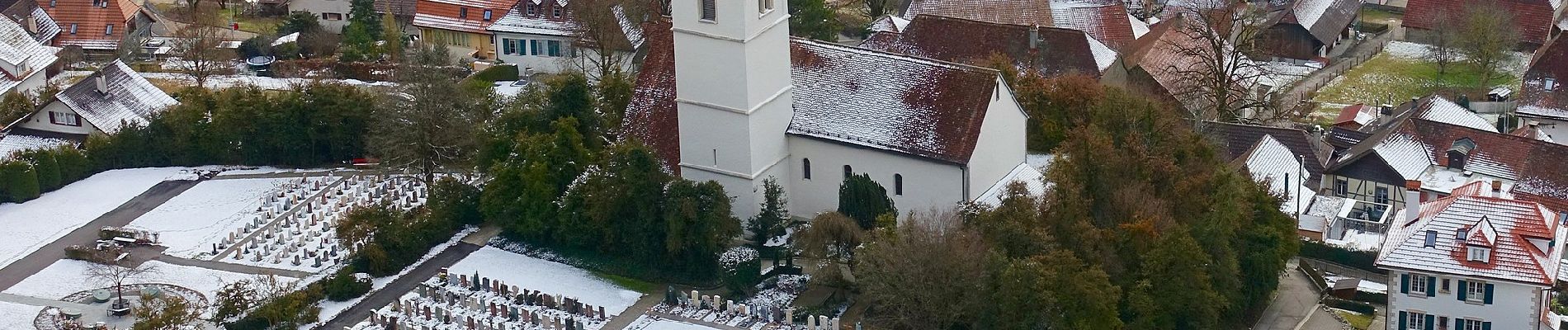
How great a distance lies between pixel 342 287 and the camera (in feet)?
255

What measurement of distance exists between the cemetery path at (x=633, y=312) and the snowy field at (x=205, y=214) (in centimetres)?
1746

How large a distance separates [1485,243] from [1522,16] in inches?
1790

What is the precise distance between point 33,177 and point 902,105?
36134mm

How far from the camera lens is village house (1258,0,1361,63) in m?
111

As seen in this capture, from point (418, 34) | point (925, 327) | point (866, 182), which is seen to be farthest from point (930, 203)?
point (418, 34)

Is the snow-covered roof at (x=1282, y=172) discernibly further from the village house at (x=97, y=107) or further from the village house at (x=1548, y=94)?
the village house at (x=97, y=107)

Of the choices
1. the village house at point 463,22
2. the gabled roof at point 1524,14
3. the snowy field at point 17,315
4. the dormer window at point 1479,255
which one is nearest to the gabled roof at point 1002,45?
the village house at point 463,22

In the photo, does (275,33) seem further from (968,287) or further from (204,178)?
(968,287)

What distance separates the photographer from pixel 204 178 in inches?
3602

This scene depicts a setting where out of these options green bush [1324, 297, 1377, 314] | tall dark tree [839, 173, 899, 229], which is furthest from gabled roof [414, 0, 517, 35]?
green bush [1324, 297, 1377, 314]

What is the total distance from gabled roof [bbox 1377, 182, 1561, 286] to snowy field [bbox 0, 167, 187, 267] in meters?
49.8

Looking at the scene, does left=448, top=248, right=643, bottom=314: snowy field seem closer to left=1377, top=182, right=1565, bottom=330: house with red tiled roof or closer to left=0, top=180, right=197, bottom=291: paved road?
left=0, top=180, right=197, bottom=291: paved road

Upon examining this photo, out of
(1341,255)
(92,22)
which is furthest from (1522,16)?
(92,22)

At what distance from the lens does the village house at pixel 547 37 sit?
10500cm
